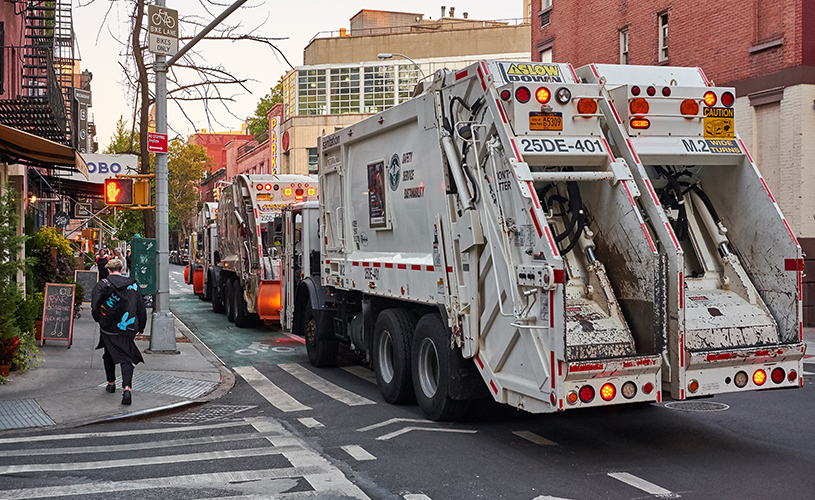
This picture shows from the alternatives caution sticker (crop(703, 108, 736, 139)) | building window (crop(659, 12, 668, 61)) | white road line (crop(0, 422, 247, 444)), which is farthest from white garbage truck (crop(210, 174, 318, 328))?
building window (crop(659, 12, 668, 61))

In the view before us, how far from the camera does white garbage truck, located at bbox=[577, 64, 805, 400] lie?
6699 millimetres

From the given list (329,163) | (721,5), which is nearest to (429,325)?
(329,163)

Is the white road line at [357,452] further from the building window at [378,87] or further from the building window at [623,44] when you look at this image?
the building window at [378,87]

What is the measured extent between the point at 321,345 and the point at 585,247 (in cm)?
589

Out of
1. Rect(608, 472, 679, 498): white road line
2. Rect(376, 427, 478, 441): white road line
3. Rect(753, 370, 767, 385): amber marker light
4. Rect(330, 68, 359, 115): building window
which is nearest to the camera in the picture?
Rect(608, 472, 679, 498): white road line

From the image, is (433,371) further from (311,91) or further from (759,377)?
(311,91)

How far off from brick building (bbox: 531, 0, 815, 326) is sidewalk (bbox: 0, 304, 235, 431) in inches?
492

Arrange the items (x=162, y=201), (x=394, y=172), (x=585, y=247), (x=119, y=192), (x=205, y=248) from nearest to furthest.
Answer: (x=585, y=247) → (x=394, y=172) → (x=119, y=192) → (x=162, y=201) → (x=205, y=248)

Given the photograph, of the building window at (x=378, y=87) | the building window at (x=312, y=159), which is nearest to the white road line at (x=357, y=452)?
the building window at (x=378, y=87)

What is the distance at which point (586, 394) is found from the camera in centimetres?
634

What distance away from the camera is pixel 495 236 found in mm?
7133

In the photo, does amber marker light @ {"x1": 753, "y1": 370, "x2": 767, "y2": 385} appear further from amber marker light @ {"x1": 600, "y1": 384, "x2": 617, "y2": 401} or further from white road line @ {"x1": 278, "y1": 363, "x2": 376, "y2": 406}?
white road line @ {"x1": 278, "y1": 363, "x2": 376, "y2": 406}

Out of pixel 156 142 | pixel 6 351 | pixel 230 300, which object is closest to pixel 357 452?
pixel 6 351

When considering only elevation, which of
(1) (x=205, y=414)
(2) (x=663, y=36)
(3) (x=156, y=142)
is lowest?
(1) (x=205, y=414)
